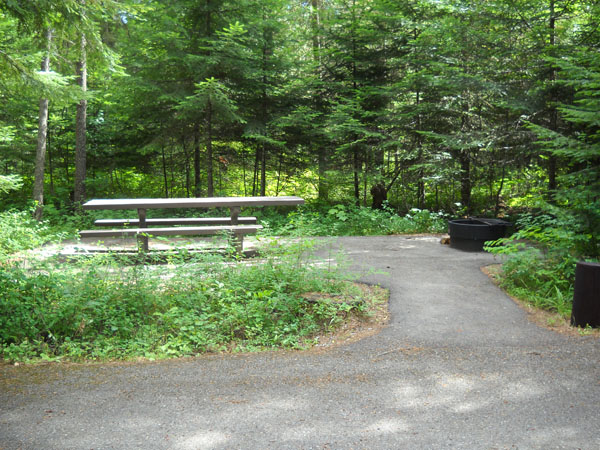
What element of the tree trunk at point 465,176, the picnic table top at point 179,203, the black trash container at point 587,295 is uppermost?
the tree trunk at point 465,176

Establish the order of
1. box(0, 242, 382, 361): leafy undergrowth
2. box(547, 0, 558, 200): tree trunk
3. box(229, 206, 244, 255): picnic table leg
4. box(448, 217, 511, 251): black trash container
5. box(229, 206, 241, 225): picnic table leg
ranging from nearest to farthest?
box(0, 242, 382, 361): leafy undergrowth → box(229, 206, 244, 255): picnic table leg → box(229, 206, 241, 225): picnic table leg → box(448, 217, 511, 251): black trash container → box(547, 0, 558, 200): tree trunk

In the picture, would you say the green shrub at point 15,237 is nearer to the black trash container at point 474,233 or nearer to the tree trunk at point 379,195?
the black trash container at point 474,233

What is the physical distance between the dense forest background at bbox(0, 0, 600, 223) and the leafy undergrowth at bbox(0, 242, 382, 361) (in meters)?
4.37

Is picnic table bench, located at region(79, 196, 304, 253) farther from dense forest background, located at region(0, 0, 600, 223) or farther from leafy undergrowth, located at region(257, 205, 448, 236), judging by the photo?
leafy undergrowth, located at region(257, 205, 448, 236)

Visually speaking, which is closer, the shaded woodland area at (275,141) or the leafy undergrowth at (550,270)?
the shaded woodland area at (275,141)

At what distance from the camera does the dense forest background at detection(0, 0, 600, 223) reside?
10094 mm

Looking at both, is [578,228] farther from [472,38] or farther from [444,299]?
[472,38]

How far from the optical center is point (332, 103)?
1376 cm

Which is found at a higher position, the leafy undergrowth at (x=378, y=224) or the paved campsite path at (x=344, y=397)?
the leafy undergrowth at (x=378, y=224)

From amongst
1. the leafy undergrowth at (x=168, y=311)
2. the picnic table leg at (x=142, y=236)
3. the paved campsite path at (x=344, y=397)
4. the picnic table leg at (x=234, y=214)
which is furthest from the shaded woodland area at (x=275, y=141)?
the picnic table leg at (x=234, y=214)

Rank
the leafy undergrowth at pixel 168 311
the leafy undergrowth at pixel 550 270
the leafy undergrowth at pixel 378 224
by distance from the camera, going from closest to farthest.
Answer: the leafy undergrowth at pixel 168 311 → the leafy undergrowth at pixel 550 270 → the leafy undergrowth at pixel 378 224

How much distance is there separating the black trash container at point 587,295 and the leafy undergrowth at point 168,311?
221cm

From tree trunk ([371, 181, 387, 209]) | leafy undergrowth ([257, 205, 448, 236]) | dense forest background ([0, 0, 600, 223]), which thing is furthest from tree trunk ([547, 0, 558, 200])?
tree trunk ([371, 181, 387, 209])

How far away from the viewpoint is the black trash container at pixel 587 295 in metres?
4.55
